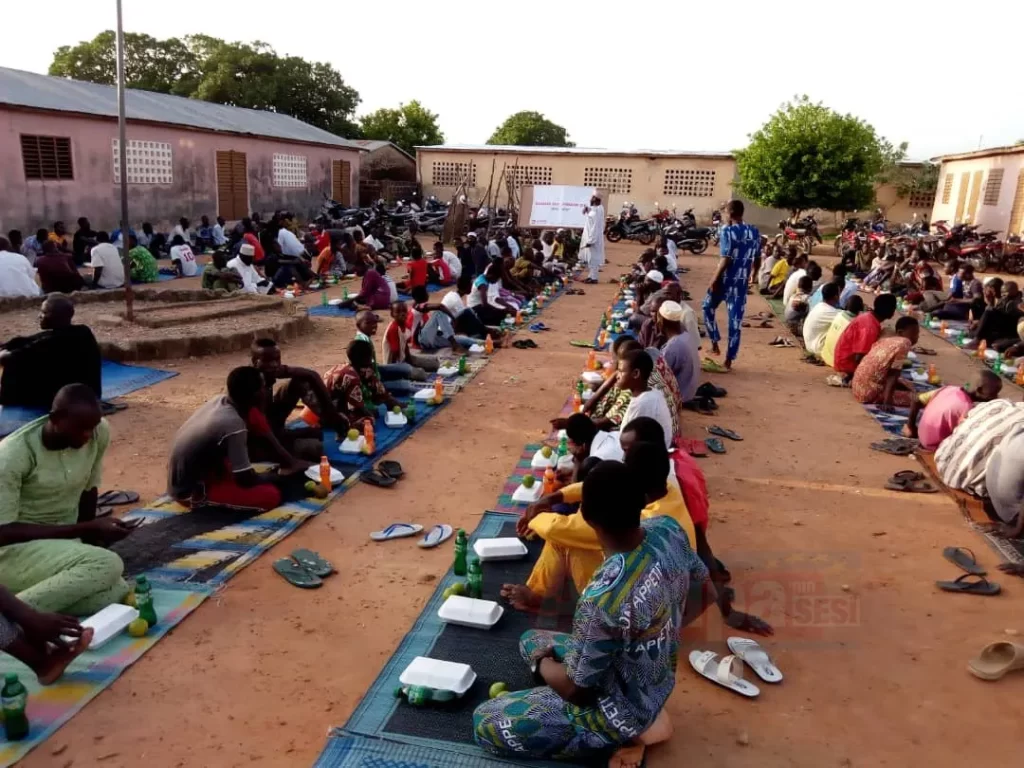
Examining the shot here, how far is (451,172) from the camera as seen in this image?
3016 centimetres

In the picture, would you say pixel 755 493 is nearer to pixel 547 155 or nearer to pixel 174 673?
pixel 174 673

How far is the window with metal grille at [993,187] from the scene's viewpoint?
22.0m

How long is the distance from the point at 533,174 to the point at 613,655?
28010mm

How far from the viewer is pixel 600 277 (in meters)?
16.9

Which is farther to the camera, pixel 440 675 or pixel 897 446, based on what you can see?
pixel 897 446

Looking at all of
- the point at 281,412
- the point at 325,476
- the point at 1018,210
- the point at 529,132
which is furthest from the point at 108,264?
the point at 529,132

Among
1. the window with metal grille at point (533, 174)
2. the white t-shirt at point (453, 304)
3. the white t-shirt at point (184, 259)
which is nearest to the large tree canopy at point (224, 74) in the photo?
the window with metal grille at point (533, 174)

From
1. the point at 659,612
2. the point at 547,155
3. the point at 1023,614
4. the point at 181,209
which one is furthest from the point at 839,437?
the point at 547,155

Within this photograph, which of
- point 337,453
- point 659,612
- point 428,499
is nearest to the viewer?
point 659,612

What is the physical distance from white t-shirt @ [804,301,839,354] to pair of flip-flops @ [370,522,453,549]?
633 centimetres

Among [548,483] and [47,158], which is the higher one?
[47,158]

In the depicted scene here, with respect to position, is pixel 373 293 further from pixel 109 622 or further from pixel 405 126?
pixel 405 126

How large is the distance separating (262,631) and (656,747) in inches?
75.9

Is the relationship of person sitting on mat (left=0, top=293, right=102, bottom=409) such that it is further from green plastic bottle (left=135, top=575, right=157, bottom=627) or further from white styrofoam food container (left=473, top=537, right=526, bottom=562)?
white styrofoam food container (left=473, top=537, right=526, bottom=562)
